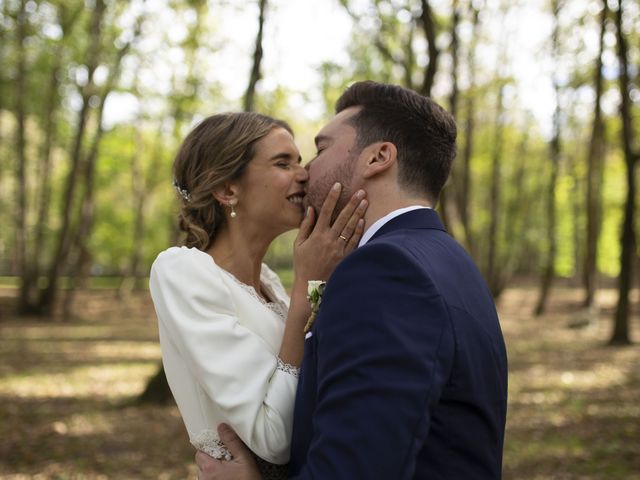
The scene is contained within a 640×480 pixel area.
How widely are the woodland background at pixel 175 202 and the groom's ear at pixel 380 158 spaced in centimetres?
156

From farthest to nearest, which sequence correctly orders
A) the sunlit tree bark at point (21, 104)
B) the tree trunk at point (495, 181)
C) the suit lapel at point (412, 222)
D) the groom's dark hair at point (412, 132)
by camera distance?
1. the tree trunk at point (495, 181)
2. the sunlit tree bark at point (21, 104)
3. the groom's dark hair at point (412, 132)
4. the suit lapel at point (412, 222)

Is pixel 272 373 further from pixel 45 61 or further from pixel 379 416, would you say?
pixel 45 61

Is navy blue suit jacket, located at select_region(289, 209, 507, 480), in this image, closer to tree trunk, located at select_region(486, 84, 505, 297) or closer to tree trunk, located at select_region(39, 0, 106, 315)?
tree trunk, located at select_region(39, 0, 106, 315)

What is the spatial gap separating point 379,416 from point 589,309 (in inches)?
908

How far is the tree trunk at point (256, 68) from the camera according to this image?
10852 mm

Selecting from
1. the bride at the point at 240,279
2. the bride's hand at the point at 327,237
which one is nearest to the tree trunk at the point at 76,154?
the bride at the point at 240,279

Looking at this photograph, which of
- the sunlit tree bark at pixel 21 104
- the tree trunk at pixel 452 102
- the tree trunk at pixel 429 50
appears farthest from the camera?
the sunlit tree bark at pixel 21 104

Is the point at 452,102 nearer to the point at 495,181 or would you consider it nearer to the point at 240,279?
the point at 495,181

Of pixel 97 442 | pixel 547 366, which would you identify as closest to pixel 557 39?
pixel 547 366

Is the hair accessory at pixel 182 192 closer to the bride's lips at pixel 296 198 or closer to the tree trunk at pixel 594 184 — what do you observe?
the bride's lips at pixel 296 198

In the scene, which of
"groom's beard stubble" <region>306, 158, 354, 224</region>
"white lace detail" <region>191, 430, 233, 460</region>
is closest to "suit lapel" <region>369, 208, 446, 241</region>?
"groom's beard stubble" <region>306, 158, 354, 224</region>

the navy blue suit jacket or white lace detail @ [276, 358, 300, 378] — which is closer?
the navy blue suit jacket

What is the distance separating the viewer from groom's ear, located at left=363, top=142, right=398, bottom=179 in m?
2.32

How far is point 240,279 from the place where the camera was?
10.8ft
